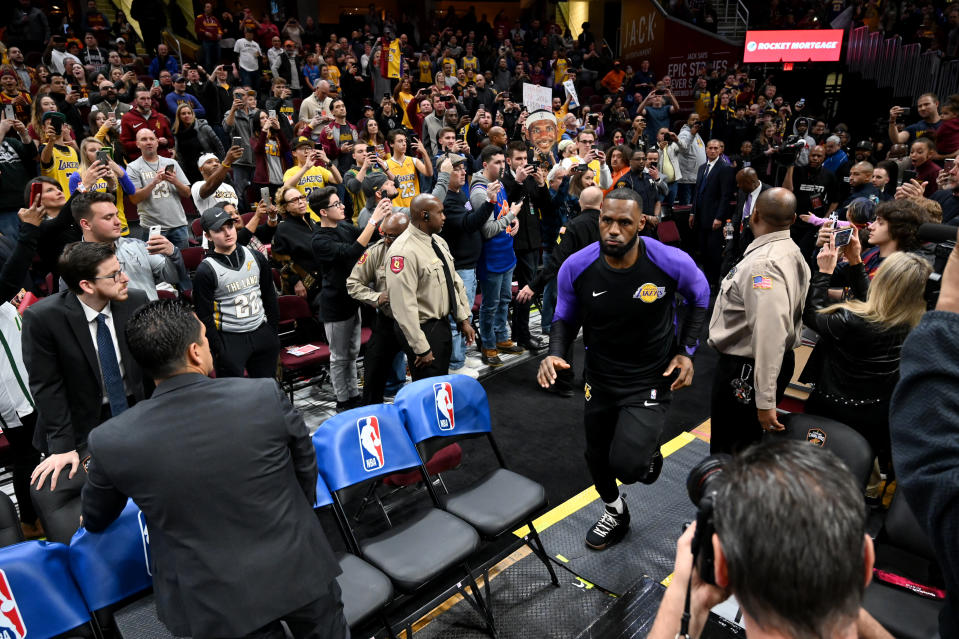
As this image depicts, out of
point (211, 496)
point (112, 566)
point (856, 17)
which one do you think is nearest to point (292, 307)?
point (112, 566)

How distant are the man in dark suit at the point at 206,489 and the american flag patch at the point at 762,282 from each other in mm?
2452

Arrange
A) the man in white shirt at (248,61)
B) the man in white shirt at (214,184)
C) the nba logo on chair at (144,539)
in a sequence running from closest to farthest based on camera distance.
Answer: the nba logo on chair at (144,539) → the man in white shirt at (214,184) → the man in white shirt at (248,61)

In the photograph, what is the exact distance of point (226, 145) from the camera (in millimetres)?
9273

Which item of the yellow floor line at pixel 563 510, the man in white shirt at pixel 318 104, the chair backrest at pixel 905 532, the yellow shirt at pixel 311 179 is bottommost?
the yellow floor line at pixel 563 510

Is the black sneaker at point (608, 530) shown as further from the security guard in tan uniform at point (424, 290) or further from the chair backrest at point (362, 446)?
the security guard in tan uniform at point (424, 290)

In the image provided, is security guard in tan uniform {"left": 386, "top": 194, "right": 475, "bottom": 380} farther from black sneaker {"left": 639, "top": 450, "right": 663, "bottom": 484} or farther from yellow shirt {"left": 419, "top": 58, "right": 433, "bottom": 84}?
yellow shirt {"left": 419, "top": 58, "right": 433, "bottom": 84}

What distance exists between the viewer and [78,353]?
116 inches

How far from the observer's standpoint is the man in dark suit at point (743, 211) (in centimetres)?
714

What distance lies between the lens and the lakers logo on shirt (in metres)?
3.12

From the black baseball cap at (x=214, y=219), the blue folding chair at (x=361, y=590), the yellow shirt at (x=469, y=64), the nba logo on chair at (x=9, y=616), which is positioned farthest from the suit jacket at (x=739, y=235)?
the yellow shirt at (x=469, y=64)

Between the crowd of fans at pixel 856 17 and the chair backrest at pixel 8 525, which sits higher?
the crowd of fans at pixel 856 17

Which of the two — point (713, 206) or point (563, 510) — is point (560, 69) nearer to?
point (713, 206)

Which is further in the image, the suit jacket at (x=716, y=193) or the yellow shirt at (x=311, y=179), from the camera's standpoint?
the suit jacket at (x=716, y=193)

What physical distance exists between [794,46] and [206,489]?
1929 cm
